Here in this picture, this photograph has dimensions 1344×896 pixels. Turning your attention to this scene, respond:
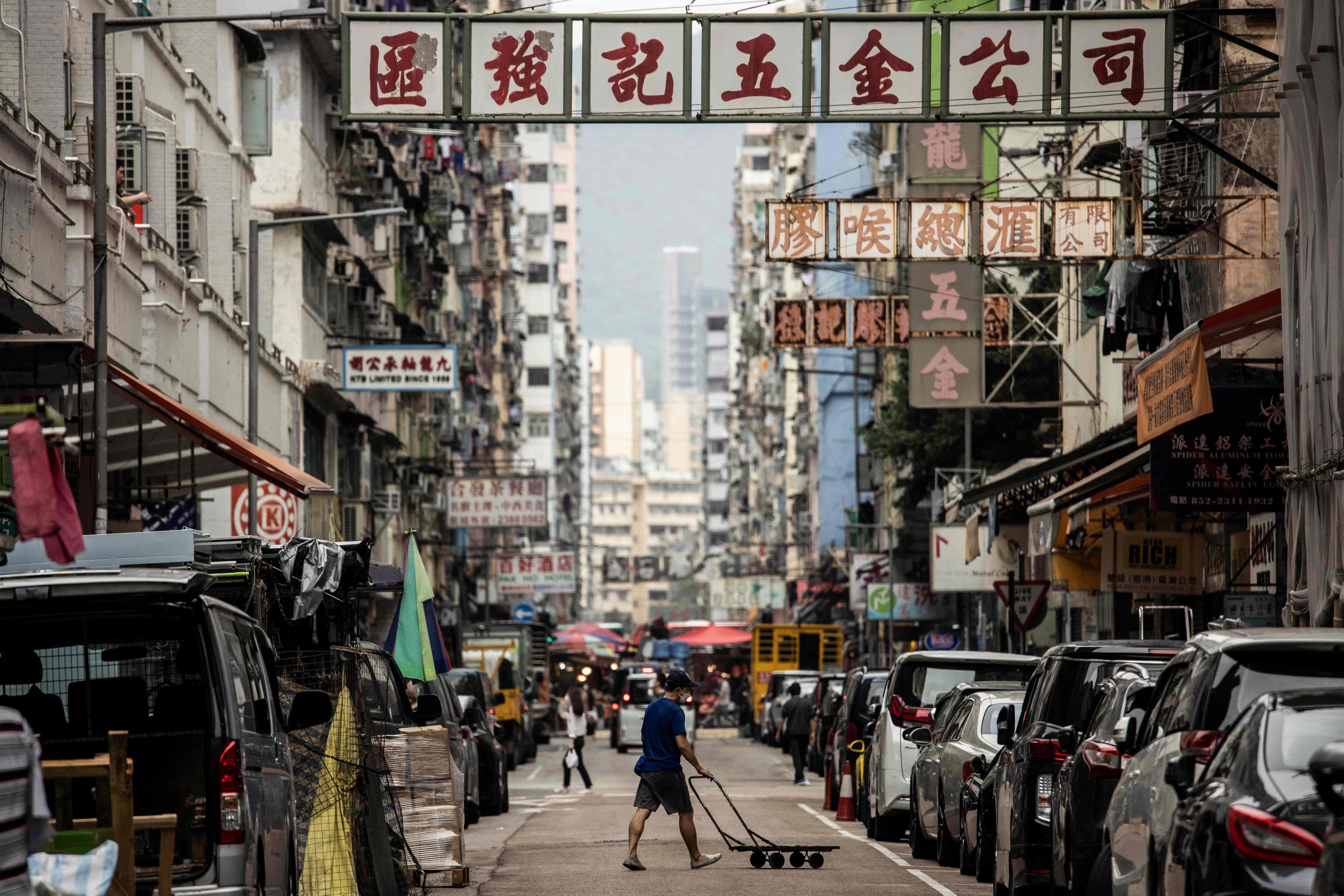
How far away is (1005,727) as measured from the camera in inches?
592

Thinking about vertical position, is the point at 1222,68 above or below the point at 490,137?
below

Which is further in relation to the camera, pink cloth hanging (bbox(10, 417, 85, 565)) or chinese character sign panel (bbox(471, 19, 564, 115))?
chinese character sign panel (bbox(471, 19, 564, 115))

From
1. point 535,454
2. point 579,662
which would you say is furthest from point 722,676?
point 535,454

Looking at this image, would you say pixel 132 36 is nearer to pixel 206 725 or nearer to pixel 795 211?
pixel 795 211

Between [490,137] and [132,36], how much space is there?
66711mm

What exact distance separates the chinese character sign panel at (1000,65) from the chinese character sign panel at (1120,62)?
1.01 ft

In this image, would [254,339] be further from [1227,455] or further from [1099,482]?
[1227,455]

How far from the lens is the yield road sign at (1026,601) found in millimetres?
29859

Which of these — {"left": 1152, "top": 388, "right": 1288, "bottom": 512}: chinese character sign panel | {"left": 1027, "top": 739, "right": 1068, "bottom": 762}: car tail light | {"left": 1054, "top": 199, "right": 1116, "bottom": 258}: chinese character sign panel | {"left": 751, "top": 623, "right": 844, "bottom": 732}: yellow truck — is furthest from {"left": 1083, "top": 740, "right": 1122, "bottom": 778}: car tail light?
{"left": 751, "top": 623, "right": 844, "bottom": 732}: yellow truck

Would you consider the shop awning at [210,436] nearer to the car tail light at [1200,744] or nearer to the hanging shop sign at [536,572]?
the car tail light at [1200,744]

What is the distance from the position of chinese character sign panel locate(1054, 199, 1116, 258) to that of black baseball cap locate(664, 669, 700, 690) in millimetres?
9120

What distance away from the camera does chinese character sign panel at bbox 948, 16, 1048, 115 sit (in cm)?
1969

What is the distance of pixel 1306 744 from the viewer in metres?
8.12

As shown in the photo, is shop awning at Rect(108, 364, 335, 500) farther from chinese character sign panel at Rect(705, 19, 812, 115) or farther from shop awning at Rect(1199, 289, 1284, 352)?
shop awning at Rect(1199, 289, 1284, 352)
